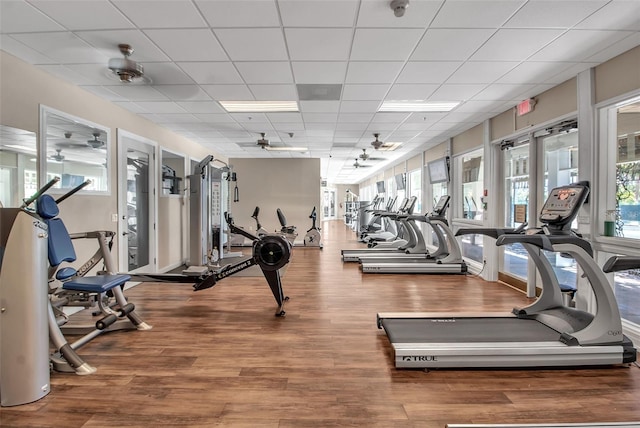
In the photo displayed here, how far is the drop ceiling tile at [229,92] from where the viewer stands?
3842 mm

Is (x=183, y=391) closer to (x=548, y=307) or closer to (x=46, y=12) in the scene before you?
(x=46, y=12)

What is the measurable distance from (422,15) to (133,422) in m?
3.39

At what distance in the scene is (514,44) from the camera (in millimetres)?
2822

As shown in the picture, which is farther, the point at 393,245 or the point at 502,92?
the point at 393,245

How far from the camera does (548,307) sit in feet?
9.95

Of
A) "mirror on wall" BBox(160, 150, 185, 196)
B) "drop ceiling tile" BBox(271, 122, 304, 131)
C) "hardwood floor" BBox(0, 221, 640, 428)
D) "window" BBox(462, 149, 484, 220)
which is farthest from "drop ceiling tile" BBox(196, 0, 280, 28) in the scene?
"window" BBox(462, 149, 484, 220)

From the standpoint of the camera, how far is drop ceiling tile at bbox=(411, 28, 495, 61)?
8.67ft

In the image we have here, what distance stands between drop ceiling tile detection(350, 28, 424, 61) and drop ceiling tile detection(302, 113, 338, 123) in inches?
75.0

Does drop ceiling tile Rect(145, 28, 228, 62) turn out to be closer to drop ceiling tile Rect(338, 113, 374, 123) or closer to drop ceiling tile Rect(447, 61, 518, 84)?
drop ceiling tile Rect(338, 113, 374, 123)

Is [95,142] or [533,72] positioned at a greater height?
[533,72]

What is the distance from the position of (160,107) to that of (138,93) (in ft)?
1.90


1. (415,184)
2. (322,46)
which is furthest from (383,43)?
(415,184)

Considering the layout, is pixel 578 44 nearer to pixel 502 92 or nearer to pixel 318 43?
pixel 502 92

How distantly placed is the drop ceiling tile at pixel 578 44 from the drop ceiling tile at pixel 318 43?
1856 mm
